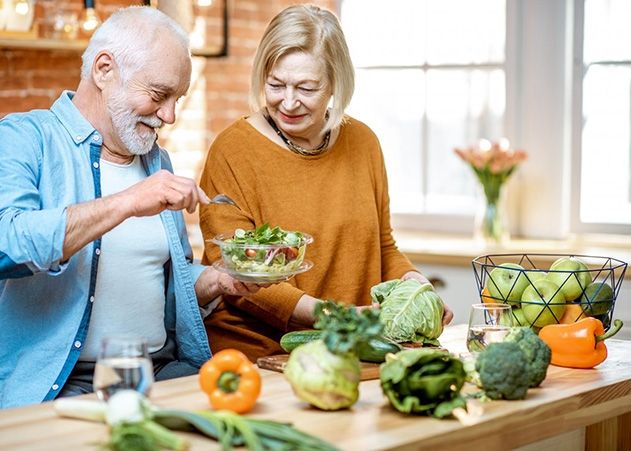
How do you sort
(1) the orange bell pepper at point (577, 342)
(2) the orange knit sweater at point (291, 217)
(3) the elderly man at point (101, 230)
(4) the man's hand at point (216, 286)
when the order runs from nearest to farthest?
(1) the orange bell pepper at point (577, 342), (3) the elderly man at point (101, 230), (4) the man's hand at point (216, 286), (2) the orange knit sweater at point (291, 217)

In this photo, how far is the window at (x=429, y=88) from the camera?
485cm

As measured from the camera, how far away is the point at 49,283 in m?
2.58

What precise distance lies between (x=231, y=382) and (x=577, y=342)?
0.86 metres

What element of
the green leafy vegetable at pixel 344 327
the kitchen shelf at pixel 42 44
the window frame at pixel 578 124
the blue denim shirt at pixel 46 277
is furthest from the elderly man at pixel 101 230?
the window frame at pixel 578 124

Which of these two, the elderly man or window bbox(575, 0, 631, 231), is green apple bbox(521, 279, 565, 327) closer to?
the elderly man

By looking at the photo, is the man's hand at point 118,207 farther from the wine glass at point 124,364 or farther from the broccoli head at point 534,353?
the broccoli head at point 534,353

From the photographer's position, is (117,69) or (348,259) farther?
(348,259)

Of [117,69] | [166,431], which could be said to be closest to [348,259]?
[117,69]

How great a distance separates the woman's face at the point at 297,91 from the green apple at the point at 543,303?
0.85 meters

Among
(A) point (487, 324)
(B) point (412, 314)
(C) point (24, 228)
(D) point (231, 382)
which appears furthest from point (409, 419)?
(C) point (24, 228)

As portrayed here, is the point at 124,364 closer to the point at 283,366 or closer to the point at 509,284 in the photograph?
the point at 283,366

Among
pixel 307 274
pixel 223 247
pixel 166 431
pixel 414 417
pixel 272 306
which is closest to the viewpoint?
pixel 166 431

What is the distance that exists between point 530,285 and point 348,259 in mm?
701

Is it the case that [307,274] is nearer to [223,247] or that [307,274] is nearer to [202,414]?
[223,247]
